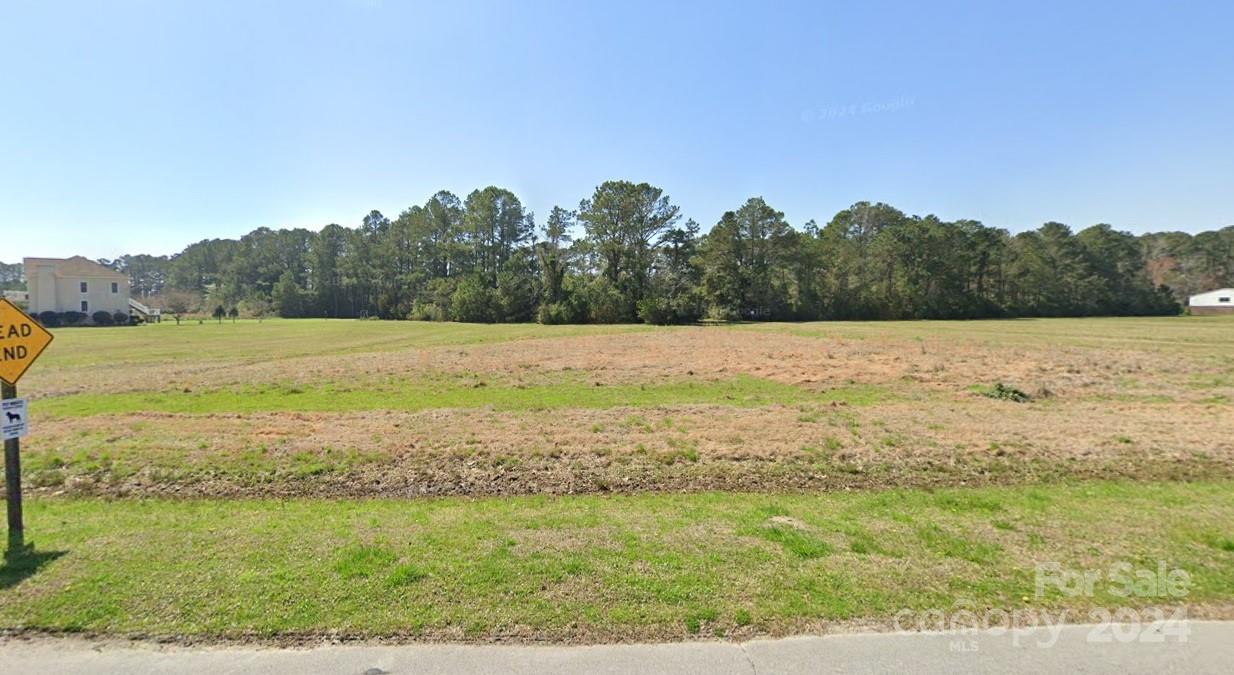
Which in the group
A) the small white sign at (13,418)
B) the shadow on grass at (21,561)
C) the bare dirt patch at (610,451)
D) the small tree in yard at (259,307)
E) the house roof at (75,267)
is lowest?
the bare dirt patch at (610,451)

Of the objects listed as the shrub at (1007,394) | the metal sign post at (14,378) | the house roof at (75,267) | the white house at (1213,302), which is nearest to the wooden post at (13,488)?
the metal sign post at (14,378)

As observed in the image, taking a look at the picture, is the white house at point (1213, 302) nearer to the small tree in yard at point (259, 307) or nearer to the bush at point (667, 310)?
the bush at point (667, 310)

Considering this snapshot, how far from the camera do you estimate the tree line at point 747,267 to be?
2867 inches

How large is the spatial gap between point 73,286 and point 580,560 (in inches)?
3881

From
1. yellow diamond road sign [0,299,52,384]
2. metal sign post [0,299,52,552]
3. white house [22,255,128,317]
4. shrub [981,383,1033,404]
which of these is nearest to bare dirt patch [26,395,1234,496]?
shrub [981,383,1033,404]

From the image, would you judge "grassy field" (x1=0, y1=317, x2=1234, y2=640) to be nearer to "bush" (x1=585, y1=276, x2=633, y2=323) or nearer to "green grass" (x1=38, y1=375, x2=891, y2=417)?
"green grass" (x1=38, y1=375, x2=891, y2=417)

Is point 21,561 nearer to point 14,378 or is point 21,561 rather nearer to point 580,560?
point 14,378

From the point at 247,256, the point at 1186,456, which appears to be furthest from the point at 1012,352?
the point at 247,256

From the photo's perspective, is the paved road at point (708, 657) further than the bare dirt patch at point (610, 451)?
No

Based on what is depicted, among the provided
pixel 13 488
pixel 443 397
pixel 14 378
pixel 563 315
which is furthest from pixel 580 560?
pixel 563 315

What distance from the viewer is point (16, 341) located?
210 inches

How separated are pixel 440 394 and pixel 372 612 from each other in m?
11.4

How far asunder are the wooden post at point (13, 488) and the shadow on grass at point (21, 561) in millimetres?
56

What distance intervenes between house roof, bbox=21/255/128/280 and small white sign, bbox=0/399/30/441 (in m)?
92.7
